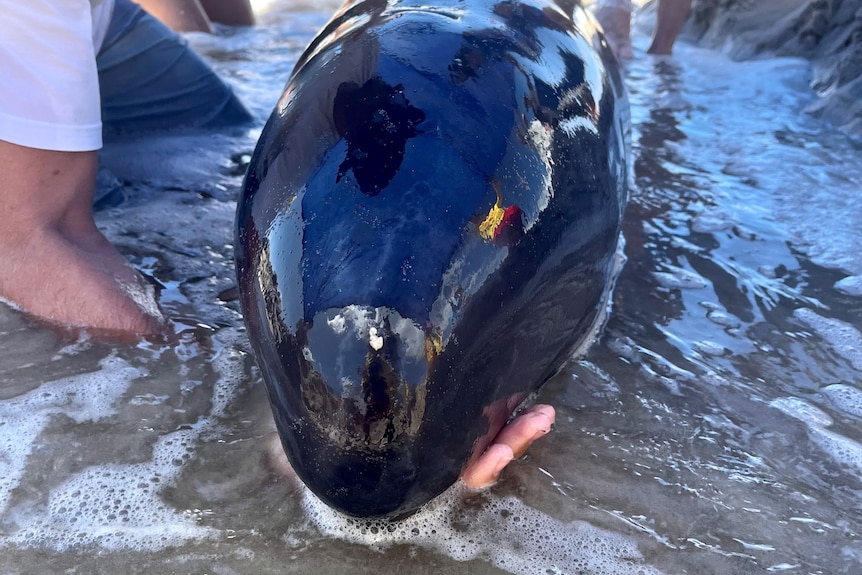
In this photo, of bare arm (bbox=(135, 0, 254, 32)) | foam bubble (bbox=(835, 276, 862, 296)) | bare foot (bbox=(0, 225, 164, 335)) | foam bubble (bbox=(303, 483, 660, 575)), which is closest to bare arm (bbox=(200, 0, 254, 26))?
bare arm (bbox=(135, 0, 254, 32))

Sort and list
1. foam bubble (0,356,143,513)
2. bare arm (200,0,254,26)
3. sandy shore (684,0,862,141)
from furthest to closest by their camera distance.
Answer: bare arm (200,0,254,26)
sandy shore (684,0,862,141)
foam bubble (0,356,143,513)

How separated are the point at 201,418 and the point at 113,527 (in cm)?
43

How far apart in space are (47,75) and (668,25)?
18.2ft

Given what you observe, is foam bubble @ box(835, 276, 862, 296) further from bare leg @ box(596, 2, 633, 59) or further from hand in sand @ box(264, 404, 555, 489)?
bare leg @ box(596, 2, 633, 59)

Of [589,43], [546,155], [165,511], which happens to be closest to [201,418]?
[165,511]

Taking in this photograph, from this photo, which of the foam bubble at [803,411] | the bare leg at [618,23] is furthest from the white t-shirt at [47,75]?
the bare leg at [618,23]

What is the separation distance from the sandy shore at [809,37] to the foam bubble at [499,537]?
3.82 metres

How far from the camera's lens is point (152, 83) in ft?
13.1

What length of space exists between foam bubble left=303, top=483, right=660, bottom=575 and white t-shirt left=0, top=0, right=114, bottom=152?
1576 millimetres

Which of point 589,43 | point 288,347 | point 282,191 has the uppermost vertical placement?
point 589,43

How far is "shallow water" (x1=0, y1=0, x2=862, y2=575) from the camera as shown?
1.72 meters

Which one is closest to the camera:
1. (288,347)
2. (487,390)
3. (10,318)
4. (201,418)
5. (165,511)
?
(288,347)

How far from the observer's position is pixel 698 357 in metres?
2.48

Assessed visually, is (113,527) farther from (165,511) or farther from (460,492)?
(460,492)
